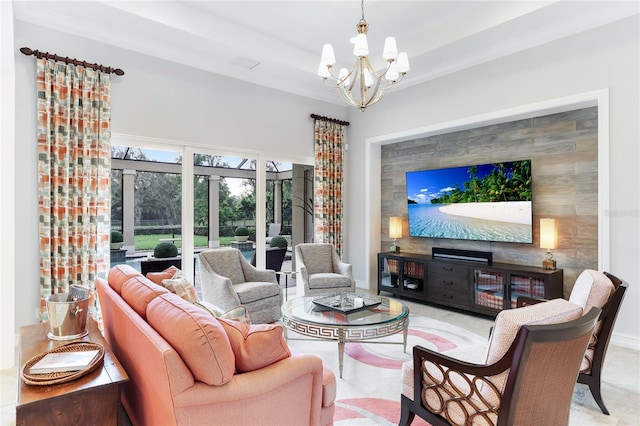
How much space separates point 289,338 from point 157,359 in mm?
2423

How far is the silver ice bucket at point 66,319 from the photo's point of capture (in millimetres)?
2201

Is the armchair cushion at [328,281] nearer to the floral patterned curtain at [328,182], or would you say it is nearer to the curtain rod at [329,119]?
the floral patterned curtain at [328,182]

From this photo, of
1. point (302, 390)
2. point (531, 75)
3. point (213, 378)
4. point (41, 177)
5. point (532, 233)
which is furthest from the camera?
point (532, 233)

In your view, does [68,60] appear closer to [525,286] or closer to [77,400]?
[77,400]

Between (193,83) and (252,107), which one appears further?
(252,107)

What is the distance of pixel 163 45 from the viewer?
427cm

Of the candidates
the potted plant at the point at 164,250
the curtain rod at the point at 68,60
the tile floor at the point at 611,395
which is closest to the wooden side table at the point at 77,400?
the tile floor at the point at 611,395

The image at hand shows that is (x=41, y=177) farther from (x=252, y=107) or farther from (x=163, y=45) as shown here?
(x=252, y=107)

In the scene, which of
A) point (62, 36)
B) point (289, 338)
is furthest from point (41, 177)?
point (289, 338)

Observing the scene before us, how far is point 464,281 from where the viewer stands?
4742 mm

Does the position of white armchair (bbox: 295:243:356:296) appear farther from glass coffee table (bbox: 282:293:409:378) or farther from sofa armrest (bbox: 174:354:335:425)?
sofa armrest (bbox: 174:354:335:425)

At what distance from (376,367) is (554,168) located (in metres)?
3.22

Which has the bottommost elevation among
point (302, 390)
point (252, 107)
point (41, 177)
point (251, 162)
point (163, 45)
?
point (302, 390)

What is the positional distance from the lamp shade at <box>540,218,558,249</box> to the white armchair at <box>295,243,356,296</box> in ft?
7.57
